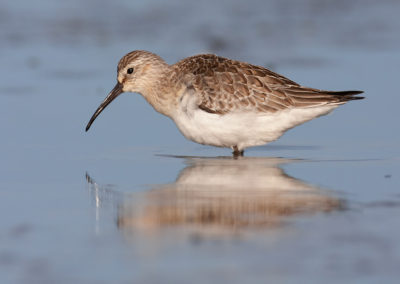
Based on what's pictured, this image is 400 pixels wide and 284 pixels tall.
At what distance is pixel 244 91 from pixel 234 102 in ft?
0.59

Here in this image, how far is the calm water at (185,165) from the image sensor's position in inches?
227

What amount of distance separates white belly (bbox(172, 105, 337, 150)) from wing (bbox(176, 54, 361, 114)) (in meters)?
0.07

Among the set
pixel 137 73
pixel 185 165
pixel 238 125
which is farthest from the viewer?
pixel 137 73

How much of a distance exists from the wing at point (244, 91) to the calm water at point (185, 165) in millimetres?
519

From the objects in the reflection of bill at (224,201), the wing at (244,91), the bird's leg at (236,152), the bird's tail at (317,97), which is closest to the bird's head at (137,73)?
the wing at (244,91)

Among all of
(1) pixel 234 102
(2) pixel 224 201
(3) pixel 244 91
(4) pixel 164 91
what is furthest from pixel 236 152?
(2) pixel 224 201

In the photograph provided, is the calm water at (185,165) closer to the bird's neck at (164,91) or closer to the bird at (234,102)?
the bird at (234,102)

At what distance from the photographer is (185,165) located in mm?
8828

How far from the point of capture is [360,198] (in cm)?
731

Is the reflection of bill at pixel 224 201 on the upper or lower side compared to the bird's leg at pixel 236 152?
lower

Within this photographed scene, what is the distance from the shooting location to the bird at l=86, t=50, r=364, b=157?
924 centimetres

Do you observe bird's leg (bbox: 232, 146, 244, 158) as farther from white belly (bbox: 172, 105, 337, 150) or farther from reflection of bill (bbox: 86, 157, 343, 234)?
reflection of bill (bbox: 86, 157, 343, 234)

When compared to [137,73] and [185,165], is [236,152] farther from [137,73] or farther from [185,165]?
[137,73]

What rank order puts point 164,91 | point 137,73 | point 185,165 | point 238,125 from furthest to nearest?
point 137,73
point 164,91
point 238,125
point 185,165
